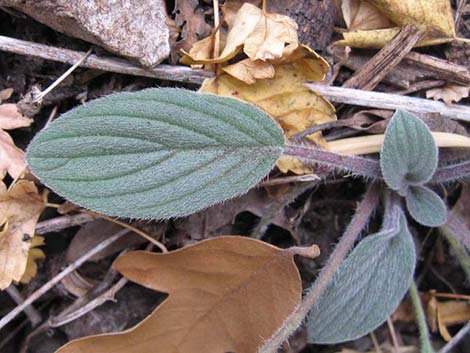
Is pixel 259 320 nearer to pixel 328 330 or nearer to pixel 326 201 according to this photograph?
pixel 328 330

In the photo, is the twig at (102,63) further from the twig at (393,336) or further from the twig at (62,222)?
the twig at (393,336)

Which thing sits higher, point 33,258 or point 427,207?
point 427,207

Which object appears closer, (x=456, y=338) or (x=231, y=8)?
(x=231, y=8)

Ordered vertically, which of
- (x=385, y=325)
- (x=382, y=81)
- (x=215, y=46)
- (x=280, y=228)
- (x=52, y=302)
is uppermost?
(x=215, y=46)

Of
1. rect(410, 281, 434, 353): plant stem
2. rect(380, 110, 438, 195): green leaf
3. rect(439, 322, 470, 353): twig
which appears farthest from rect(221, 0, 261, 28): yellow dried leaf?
rect(439, 322, 470, 353): twig

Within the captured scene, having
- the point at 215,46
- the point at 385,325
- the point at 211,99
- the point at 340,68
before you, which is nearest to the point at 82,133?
the point at 211,99

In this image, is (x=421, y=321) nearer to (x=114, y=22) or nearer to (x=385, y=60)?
(x=385, y=60)

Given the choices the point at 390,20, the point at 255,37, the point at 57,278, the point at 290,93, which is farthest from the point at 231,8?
the point at 57,278
